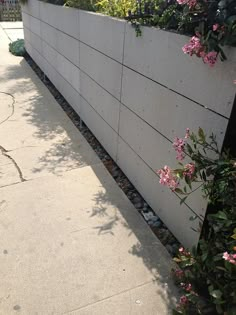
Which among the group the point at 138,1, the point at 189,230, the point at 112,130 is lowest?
the point at 189,230

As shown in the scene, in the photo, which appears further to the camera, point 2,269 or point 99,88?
point 99,88

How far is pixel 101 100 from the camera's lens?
144 inches

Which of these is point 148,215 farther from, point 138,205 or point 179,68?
point 179,68

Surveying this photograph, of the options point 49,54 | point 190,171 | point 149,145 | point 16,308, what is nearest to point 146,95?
point 149,145

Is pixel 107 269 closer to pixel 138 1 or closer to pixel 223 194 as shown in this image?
pixel 223 194

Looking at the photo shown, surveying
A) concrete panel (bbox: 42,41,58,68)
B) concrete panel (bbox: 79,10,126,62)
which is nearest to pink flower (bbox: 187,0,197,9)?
concrete panel (bbox: 79,10,126,62)

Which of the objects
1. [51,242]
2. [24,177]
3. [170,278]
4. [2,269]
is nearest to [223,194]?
[170,278]

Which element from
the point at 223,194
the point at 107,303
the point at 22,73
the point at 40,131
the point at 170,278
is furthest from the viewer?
the point at 22,73

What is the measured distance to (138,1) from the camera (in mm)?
2586

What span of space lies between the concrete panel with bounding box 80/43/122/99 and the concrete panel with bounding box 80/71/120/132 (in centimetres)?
Result: 8

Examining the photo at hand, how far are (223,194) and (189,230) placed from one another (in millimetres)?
722

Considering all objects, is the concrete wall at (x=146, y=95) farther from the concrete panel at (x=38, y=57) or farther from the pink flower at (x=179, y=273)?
the concrete panel at (x=38, y=57)

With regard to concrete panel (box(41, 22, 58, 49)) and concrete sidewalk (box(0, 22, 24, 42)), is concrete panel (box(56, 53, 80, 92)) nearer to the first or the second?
concrete panel (box(41, 22, 58, 49))

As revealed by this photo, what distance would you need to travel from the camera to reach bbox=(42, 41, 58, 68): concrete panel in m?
5.62
